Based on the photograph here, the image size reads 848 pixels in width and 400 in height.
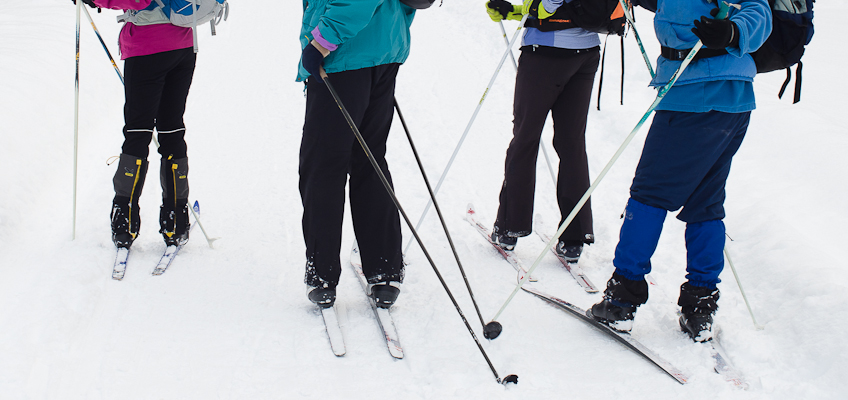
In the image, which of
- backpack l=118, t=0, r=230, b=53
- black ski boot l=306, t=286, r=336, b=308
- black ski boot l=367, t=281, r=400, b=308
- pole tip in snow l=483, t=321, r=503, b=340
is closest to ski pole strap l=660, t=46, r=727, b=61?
pole tip in snow l=483, t=321, r=503, b=340

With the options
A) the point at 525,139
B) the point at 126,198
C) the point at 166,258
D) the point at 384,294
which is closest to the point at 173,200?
the point at 126,198

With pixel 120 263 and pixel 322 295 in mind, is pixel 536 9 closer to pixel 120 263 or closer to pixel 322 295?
pixel 322 295

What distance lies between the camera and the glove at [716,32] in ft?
5.96

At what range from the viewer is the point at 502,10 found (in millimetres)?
3010

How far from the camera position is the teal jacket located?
1956 mm

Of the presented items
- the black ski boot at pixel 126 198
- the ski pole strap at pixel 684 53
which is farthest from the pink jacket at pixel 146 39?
the ski pole strap at pixel 684 53

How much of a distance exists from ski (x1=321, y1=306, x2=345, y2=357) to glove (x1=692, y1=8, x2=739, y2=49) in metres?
1.86

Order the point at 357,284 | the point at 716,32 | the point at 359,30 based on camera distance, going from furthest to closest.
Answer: the point at 357,284
the point at 359,30
the point at 716,32

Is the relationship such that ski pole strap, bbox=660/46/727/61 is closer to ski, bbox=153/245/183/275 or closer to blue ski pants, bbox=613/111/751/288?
blue ski pants, bbox=613/111/751/288

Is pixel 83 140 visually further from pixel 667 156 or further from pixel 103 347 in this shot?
pixel 667 156

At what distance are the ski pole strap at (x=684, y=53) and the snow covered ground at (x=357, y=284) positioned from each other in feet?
4.00

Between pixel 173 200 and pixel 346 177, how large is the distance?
135 centimetres

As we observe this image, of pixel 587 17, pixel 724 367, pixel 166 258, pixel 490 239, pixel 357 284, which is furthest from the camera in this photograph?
pixel 490 239

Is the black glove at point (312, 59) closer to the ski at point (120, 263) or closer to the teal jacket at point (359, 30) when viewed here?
the teal jacket at point (359, 30)
